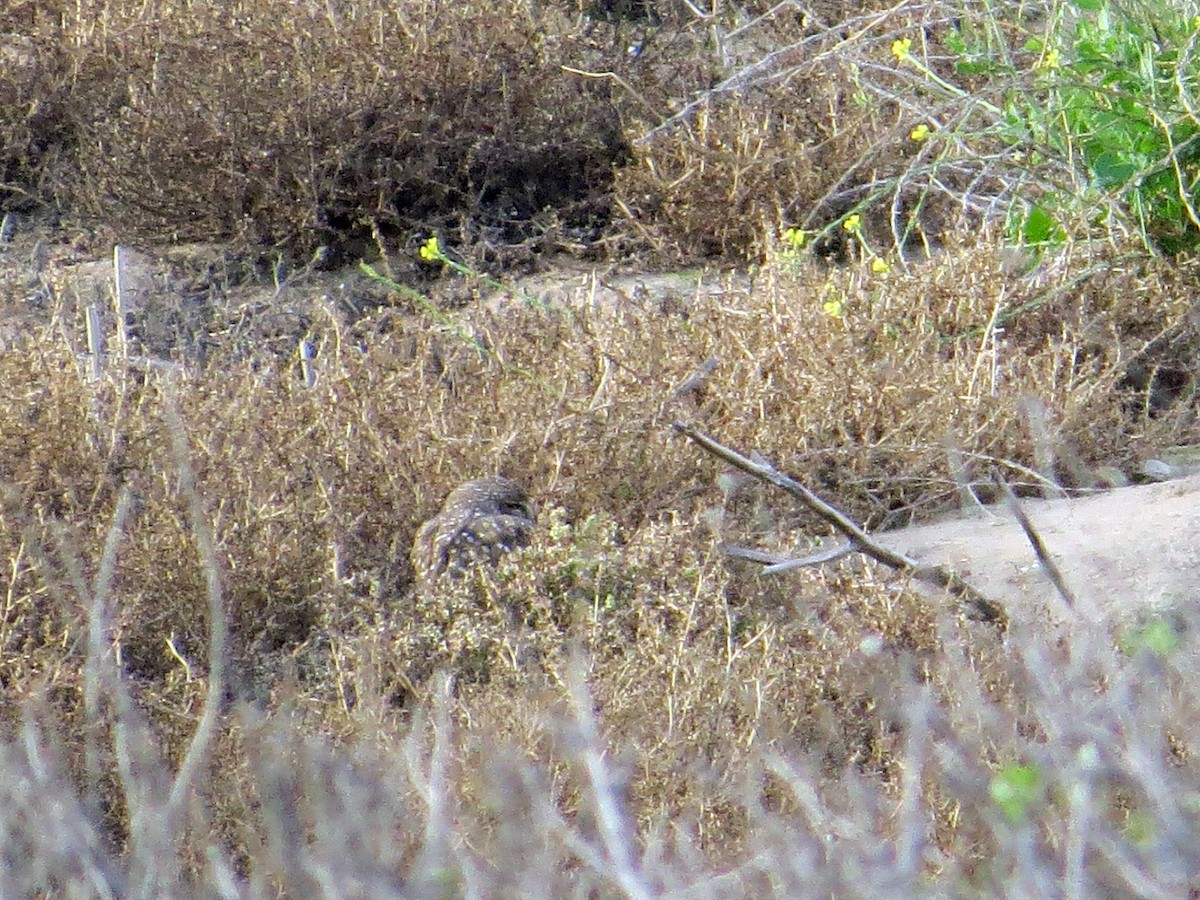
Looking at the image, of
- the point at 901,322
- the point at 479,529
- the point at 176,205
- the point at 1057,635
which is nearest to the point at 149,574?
the point at 479,529

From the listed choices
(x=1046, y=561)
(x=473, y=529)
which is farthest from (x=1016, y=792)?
(x=473, y=529)

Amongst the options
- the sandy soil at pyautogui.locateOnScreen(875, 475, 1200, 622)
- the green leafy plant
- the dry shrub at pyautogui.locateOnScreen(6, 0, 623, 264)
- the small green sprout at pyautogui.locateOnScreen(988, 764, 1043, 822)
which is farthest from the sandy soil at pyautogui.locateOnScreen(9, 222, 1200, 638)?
the small green sprout at pyautogui.locateOnScreen(988, 764, 1043, 822)

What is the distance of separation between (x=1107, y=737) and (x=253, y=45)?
14.3ft

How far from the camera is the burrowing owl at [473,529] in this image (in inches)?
143

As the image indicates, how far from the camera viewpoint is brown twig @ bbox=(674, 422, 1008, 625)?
332cm

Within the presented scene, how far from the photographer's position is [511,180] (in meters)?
6.04

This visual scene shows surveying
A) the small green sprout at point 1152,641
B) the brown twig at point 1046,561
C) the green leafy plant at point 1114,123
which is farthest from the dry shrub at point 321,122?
the small green sprout at point 1152,641

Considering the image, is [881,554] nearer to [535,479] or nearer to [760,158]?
[535,479]

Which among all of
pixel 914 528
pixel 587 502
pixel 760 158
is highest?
pixel 760 158

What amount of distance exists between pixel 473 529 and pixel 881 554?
0.85 m

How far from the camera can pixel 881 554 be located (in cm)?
340

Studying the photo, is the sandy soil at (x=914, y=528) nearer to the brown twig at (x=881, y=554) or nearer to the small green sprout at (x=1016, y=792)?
the brown twig at (x=881, y=554)

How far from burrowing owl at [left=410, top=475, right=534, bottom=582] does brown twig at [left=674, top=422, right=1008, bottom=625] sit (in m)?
0.50

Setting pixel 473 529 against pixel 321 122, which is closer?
pixel 473 529
